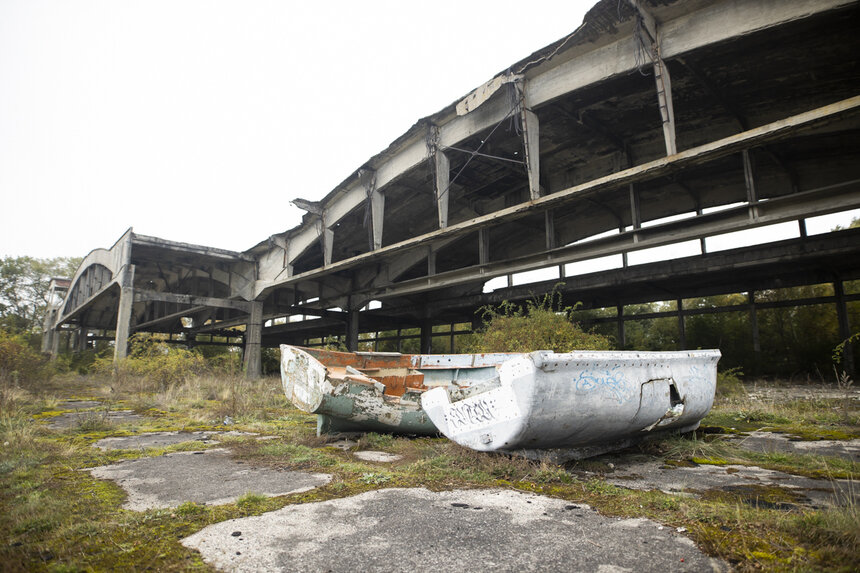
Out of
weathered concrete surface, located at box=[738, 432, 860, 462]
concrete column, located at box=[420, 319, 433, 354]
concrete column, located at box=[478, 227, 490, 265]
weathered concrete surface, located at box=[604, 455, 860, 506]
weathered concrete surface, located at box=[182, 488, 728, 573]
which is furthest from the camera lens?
concrete column, located at box=[420, 319, 433, 354]

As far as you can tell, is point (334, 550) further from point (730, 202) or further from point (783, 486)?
point (730, 202)

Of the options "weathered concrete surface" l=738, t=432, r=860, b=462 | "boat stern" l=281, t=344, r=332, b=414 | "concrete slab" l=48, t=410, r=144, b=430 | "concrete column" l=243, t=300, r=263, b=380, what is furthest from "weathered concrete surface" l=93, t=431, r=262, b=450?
"concrete column" l=243, t=300, r=263, b=380

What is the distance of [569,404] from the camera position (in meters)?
3.46

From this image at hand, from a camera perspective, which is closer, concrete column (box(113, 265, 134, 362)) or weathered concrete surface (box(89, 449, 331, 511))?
weathered concrete surface (box(89, 449, 331, 511))

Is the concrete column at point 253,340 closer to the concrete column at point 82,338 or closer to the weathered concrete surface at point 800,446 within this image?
the weathered concrete surface at point 800,446

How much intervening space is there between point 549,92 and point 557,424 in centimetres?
842

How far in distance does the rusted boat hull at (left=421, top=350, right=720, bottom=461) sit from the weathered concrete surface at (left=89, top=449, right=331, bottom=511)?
4.35ft

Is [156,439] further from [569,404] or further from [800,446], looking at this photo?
[800,446]

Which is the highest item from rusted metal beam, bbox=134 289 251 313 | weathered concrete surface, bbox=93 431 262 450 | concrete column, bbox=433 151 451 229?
concrete column, bbox=433 151 451 229

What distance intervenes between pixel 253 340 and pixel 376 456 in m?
14.5

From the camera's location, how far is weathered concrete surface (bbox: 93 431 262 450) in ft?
16.9

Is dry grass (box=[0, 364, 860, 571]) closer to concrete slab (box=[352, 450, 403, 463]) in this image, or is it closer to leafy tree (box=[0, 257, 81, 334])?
Answer: concrete slab (box=[352, 450, 403, 463])

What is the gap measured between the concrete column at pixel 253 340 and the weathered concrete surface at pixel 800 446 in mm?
16265

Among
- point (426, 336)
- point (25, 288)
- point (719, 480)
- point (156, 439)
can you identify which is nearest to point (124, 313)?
point (426, 336)
